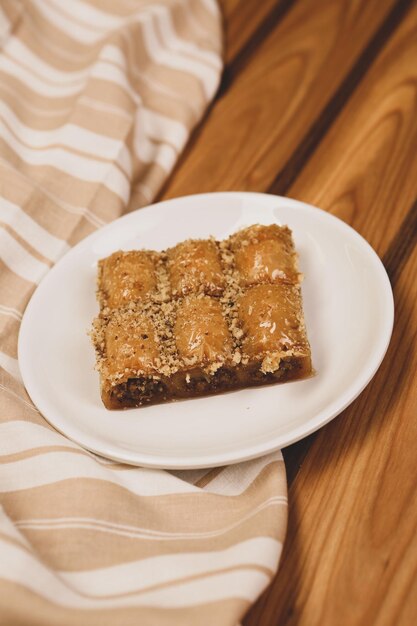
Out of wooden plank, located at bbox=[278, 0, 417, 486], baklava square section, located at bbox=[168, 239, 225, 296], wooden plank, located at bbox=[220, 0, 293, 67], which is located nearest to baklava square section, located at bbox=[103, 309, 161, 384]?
baklava square section, located at bbox=[168, 239, 225, 296]

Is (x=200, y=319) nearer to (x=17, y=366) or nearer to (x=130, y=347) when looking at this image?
(x=130, y=347)

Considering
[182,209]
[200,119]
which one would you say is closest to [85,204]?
[182,209]

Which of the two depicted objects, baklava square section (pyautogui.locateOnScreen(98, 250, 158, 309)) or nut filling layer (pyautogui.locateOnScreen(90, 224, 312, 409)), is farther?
baklava square section (pyautogui.locateOnScreen(98, 250, 158, 309))

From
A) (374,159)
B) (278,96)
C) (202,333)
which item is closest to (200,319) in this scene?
(202,333)

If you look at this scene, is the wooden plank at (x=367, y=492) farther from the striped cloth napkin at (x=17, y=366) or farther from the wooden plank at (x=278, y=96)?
Result: the wooden plank at (x=278, y=96)

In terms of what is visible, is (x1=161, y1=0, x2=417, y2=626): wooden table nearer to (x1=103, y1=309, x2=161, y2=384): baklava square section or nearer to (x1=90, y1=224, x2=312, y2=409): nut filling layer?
(x1=90, y1=224, x2=312, y2=409): nut filling layer

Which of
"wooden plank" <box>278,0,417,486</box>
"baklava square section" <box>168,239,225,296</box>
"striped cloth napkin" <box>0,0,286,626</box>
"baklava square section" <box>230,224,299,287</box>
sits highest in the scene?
"wooden plank" <box>278,0,417,486</box>

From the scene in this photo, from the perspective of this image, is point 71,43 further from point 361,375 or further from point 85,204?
point 361,375

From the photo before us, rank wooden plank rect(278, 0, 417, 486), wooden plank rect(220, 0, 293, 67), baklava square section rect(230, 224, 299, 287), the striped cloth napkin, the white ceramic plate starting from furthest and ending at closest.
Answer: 1. wooden plank rect(220, 0, 293, 67)
2. wooden plank rect(278, 0, 417, 486)
3. baklava square section rect(230, 224, 299, 287)
4. the white ceramic plate
5. the striped cloth napkin

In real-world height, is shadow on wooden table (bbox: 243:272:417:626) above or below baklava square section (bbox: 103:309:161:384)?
above
